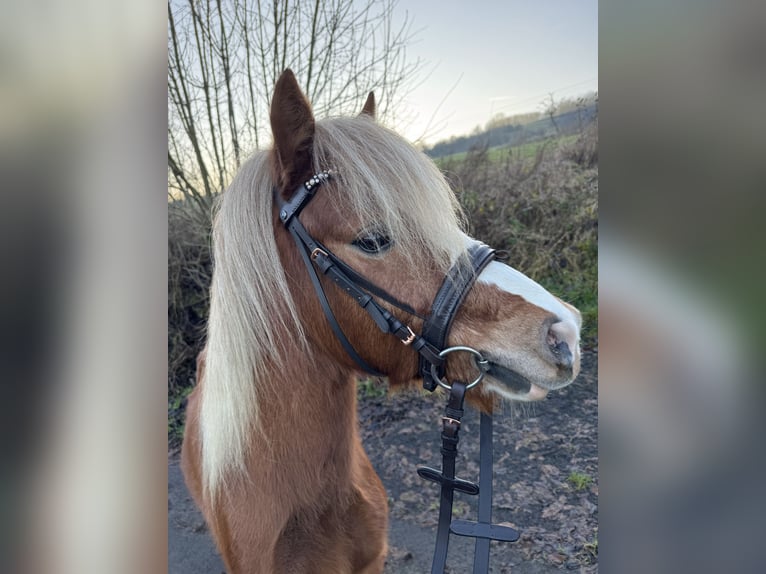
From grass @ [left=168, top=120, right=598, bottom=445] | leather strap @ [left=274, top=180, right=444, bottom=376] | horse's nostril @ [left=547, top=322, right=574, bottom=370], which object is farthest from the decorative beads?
grass @ [left=168, top=120, right=598, bottom=445]

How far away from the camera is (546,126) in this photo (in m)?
4.34

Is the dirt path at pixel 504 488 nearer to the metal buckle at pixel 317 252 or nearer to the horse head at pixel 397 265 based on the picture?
the horse head at pixel 397 265

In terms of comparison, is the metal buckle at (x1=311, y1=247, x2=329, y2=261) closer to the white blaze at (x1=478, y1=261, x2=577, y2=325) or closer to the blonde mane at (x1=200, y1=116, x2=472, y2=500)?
the blonde mane at (x1=200, y1=116, x2=472, y2=500)

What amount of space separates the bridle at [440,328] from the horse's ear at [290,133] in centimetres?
4

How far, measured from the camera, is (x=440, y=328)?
46.6 inches

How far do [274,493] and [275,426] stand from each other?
20cm

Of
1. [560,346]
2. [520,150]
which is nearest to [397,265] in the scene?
[560,346]

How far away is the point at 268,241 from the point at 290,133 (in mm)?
297

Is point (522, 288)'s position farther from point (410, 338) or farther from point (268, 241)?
point (268, 241)

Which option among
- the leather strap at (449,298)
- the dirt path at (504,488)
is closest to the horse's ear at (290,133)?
the leather strap at (449,298)

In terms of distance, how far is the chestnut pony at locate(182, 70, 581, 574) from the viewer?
120 cm

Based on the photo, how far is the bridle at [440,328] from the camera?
118cm
